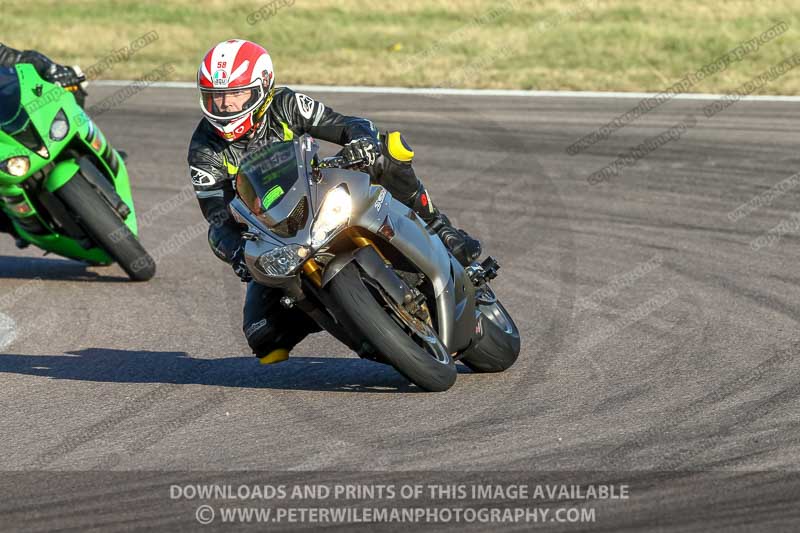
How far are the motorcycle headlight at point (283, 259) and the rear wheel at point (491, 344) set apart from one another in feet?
4.09

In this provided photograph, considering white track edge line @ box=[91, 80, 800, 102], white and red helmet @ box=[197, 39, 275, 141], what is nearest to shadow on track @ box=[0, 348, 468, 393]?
white and red helmet @ box=[197, 39, 275, 141]

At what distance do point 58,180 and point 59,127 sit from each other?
1.38ft

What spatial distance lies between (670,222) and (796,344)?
394cm

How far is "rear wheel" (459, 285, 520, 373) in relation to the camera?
676cm

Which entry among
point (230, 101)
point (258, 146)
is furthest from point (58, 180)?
point (230, 101)

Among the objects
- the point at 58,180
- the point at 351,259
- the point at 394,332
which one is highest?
the point at 351,259

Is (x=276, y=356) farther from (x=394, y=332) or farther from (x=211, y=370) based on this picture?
(x=394, y=332)

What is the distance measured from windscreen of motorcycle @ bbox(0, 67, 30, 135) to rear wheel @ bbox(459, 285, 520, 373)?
4291mm

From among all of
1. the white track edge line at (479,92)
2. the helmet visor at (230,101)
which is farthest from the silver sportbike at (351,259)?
the white track edge line at (479,92)

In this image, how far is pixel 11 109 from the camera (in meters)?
9.51

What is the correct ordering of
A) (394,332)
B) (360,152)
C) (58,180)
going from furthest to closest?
(58,180), (360,152), (394,332)

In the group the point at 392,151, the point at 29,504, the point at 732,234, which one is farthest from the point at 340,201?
the point at 732,234

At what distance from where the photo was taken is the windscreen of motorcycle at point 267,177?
19.5ft

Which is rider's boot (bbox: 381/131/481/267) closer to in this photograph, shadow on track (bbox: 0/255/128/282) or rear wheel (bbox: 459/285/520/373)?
rear wheel (bbox: 459/285/520/373)
